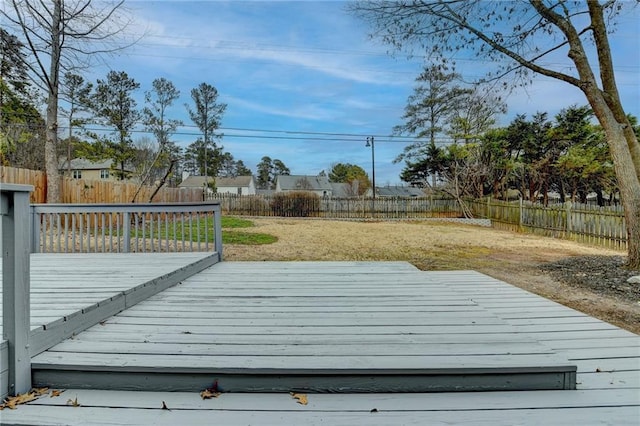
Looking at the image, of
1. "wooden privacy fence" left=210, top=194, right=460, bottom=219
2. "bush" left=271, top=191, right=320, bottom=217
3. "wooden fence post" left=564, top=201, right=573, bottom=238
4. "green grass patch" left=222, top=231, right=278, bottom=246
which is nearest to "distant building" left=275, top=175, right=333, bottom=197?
"wooden privacy fence" left=210, top=194, right=460, bottom=219

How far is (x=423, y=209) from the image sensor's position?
61.1ft

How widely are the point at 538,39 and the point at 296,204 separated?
14.1 metres

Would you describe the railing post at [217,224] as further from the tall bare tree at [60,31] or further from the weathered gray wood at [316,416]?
the tall bare tree at [60,31]

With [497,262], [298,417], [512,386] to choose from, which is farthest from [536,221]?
[298,417]

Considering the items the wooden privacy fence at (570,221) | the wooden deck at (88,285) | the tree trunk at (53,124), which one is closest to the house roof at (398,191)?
the wooden privacy fence at (570,221)

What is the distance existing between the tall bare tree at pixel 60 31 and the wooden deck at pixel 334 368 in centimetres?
772

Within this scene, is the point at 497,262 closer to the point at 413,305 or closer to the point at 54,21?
the point at 413,305

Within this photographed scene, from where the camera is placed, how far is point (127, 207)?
4547 mm

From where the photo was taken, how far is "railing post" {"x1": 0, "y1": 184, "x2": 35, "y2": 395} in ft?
4.85

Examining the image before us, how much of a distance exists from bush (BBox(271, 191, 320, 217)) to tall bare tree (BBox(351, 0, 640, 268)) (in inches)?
509

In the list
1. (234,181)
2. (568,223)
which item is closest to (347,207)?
(568,223)

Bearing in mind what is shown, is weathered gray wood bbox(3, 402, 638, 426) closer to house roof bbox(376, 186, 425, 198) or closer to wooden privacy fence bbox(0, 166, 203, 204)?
wooden privacy fence bbox(0, 166, 203, 204)

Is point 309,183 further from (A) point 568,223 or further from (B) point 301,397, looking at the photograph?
(B) point 301,397

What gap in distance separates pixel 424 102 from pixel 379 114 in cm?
346
